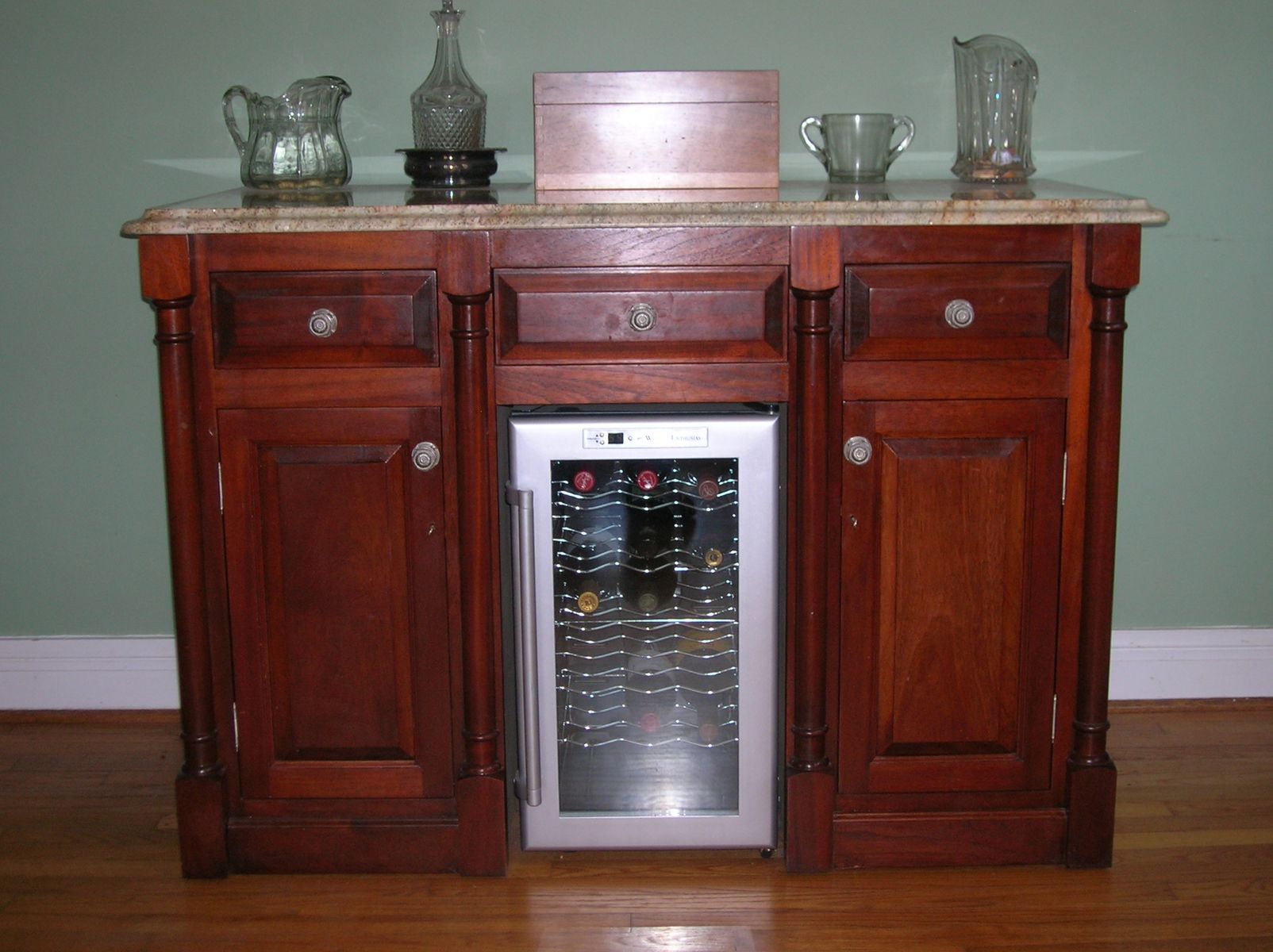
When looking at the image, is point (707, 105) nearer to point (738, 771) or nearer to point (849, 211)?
point (849, 211)

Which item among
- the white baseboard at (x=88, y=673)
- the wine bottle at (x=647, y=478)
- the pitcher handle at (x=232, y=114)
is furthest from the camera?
the white baseboard at (x=88, y=673)

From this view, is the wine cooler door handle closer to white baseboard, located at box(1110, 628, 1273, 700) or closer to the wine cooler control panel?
the wine cooler control panel

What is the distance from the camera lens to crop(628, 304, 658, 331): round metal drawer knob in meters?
1.86

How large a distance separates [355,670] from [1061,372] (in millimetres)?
1071

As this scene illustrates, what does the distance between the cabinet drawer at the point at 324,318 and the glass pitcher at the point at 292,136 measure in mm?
288

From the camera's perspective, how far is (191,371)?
1.88 meters

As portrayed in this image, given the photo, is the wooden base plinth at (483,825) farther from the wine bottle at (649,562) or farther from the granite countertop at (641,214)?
the granite countertop at (641,214)

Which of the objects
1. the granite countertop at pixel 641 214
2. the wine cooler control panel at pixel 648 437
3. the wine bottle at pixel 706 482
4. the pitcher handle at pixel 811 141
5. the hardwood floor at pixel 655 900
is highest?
the pitcher handle at pixel 811 141

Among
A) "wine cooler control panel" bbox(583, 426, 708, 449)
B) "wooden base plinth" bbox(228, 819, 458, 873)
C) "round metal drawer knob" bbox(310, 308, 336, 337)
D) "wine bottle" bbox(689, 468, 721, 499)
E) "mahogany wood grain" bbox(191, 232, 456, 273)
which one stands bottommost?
"wooden base plinth" bbox(228, 819, 458, 873)

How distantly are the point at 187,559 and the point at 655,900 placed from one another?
0.81 m

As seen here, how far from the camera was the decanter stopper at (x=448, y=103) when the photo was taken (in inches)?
84.2

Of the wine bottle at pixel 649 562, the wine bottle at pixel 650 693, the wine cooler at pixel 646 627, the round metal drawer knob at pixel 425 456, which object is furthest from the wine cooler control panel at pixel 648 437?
the wine bottle at pixel 650 693

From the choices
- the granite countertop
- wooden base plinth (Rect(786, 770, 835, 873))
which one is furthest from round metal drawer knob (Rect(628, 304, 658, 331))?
wooden base plinth (Rect(786, 770, 835, 873))

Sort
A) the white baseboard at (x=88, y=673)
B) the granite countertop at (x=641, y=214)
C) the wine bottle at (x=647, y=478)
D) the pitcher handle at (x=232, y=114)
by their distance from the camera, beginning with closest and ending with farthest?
the granite countertop at (x=641, y=214) → the wine bottle at (x=647, y=478) → the pitcher handle at (x=232, y=114) → the white baseboard at (x=88, y=673)
